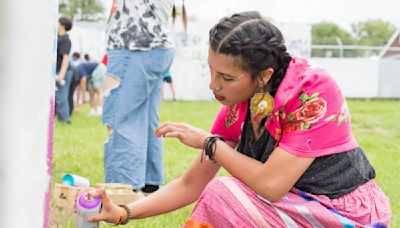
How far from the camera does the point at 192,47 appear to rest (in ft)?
56.9

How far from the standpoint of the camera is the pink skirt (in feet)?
6.68

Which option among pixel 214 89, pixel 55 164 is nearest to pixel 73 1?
pixel 55 164

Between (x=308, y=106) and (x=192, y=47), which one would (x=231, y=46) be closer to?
(x=308, y=106)

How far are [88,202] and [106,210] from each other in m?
0.07

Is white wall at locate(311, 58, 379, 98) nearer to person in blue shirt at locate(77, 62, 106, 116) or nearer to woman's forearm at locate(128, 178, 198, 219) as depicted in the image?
person in blue shirt at locate(77, 62, 106, 116)

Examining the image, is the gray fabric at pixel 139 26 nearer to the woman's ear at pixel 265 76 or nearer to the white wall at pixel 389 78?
the woman's ear at pixel 265 76

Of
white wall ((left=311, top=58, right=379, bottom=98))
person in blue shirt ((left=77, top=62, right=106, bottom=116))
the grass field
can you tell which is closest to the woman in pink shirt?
the grass field

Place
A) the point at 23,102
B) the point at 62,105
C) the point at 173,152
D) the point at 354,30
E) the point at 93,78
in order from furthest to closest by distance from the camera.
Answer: the point at 354,30 → the point at 93,78 → the point at 62,105 → the point at 173,152 → the point at 23,102

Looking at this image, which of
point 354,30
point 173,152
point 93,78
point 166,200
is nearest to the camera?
point 166,200

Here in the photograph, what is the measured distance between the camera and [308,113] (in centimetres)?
201

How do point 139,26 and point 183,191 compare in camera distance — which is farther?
point 139,26

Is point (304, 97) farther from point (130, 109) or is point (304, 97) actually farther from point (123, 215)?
point (130, 109)

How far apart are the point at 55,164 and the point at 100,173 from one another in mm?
637

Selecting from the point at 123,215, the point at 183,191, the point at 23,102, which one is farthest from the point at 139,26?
the point at 23,102
